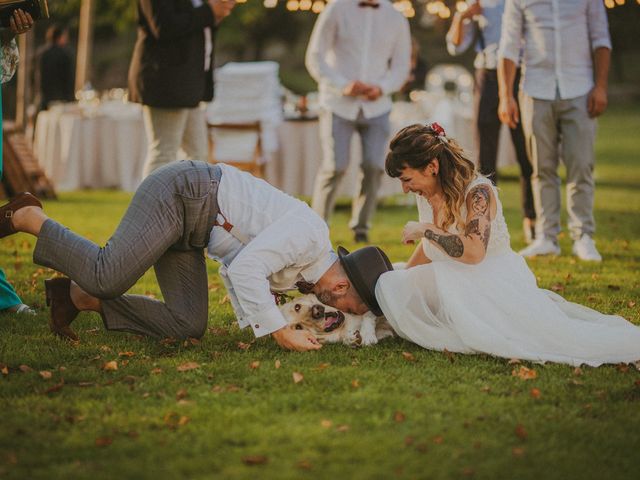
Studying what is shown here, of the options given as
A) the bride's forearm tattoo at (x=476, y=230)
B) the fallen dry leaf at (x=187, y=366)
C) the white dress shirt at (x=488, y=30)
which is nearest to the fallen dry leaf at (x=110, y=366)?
the fallen dry leaf at (x=187, y=366)

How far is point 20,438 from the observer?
10.3ft

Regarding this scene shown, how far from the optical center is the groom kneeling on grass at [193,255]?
160 inches

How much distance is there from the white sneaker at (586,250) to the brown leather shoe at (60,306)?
160 inches

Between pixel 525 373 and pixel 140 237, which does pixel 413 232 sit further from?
pixel 140 237

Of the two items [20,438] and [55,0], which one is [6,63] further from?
[55,0]

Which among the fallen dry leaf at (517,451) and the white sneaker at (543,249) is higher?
the fallen dry leaf at (517,451)

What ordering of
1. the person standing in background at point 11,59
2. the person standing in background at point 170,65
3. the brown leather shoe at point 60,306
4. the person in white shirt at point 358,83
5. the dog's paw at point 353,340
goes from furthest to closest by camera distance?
the person in white shirt at point 358,83, the person standing in background at point 170,65, the person standing in background at point 11,59, the dog's paw at point 353,340, the brown leather shoe at point 60,306

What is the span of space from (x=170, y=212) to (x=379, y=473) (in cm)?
173

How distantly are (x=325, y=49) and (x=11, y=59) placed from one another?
11.5ft

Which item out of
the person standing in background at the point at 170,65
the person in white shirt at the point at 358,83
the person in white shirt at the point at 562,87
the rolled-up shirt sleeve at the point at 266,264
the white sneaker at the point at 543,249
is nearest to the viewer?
the rolled-up shirt sleeve at the point at 266,264

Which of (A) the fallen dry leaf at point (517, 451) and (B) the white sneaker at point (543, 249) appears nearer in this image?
(A) the fallen dry leaf at point (517, 451)

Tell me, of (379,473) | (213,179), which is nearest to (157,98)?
(213,179)

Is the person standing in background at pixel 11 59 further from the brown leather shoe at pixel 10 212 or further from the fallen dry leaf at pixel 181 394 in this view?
the fallen dry leaf at pixel 181 394

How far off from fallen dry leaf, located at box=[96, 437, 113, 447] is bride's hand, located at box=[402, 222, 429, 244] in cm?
168
